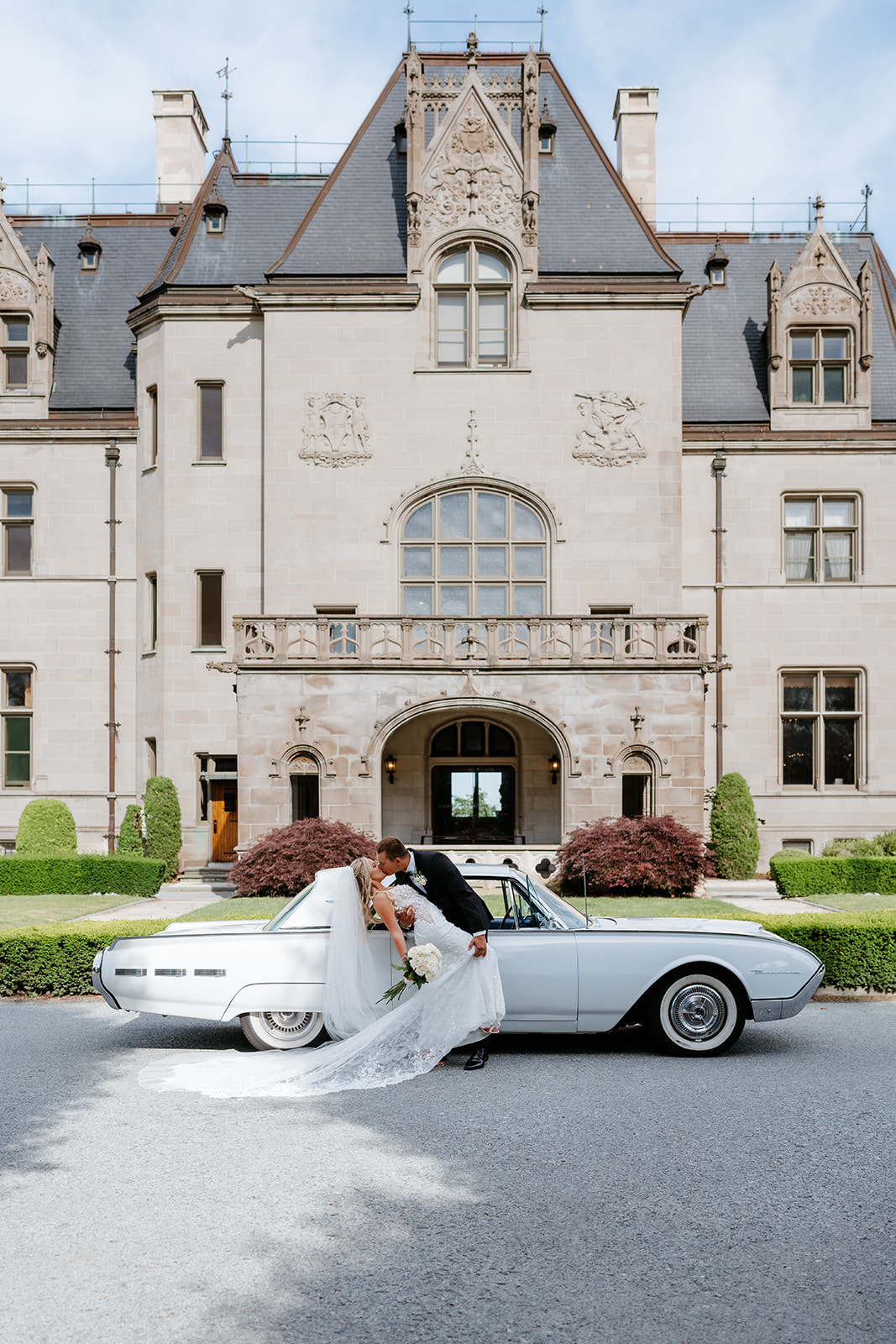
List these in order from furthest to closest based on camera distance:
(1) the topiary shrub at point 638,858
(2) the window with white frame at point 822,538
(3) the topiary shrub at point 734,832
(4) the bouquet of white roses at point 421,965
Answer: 1. (2) the window with white frame at point 822,538
2. (3) the topiary shrub at point 734,832
3. (1) the topiary shrub at point 638,858
4. (4) the bouquet of white roses at point 421,965

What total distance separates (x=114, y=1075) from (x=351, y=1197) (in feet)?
10.5

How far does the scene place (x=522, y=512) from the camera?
2503cm

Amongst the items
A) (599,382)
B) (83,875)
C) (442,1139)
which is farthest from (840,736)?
(442,1139)

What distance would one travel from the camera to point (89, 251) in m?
30.2

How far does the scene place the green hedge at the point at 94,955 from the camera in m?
11.3

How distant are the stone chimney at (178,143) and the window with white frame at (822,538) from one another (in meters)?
18.6

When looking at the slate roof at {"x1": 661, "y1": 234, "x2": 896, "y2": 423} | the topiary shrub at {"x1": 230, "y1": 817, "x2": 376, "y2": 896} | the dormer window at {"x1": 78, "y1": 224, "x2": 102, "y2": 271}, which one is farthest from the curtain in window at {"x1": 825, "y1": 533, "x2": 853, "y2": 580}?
the dormer window at {"x1": 78, "y1": 224, "x2": 102, "y2": 271}

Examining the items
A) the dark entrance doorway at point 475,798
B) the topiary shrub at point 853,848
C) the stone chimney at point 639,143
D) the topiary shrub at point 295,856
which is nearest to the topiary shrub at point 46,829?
the topiary shrub at point 295,856

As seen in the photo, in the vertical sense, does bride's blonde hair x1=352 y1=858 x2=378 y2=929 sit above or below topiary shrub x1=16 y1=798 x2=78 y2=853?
above

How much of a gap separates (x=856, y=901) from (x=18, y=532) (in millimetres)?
19917

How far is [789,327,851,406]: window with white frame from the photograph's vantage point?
26812 millimetres

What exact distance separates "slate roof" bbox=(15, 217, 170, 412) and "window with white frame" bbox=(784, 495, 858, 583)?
15590mm

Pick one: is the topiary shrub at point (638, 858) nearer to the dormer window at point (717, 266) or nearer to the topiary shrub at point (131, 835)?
the topiary shrub at point (131, 835)

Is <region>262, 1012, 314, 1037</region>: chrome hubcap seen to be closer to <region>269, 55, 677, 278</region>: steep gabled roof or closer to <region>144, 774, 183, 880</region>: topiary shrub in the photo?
<region>144, 774, 183, 880</region>: topiary shrub
